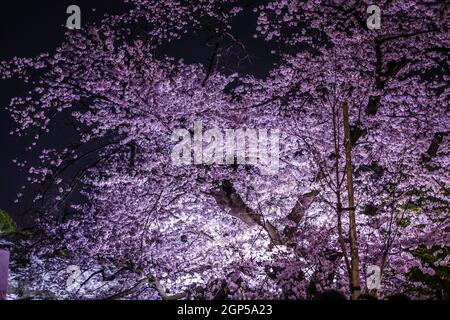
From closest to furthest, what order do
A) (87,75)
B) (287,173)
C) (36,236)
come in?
1. (287,173)
2. (87,75)
3. (36,236)

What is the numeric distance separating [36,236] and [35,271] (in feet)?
4.11

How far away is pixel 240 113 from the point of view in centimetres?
1371

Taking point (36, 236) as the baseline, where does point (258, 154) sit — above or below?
above

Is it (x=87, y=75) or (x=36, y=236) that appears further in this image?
(x=36, y=236)

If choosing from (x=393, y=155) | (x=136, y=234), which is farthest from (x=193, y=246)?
(x=393, y=155)

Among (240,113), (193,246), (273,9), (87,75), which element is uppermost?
(273,9)

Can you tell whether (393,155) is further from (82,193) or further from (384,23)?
(82,193)

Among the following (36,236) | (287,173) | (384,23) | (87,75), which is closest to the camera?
(384,23)

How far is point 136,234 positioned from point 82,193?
12.1ft
